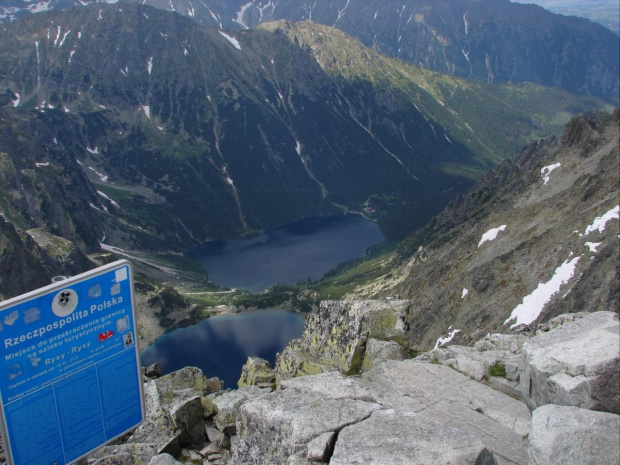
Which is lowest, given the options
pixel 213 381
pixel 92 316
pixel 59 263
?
pixel 59 263

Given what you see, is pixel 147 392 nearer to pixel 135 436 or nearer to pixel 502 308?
pixel 135 436

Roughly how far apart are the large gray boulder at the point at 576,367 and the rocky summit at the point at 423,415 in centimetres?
3

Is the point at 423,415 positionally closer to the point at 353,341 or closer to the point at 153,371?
the point at 353,341

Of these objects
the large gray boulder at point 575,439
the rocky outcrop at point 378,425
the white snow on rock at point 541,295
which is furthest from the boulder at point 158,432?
the white snow on rock at point 541,295

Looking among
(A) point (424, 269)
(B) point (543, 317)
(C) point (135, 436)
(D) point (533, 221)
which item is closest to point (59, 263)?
(A) point (424, 269)

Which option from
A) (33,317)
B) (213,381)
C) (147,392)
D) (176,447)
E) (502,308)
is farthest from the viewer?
(502,308)

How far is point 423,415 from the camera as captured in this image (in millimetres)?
17062

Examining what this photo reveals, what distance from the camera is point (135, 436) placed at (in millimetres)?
19984

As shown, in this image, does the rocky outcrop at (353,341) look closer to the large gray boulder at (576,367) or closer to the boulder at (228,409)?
the boulder at (228,409)

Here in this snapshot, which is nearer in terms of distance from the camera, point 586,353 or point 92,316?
point 92,316

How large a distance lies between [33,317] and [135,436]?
428 inches

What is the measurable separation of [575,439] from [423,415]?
485cm

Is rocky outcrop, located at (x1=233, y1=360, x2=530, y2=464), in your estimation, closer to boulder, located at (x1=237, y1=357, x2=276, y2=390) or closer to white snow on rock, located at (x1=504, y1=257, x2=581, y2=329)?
boulder, located at (x1=237, y1=357, x2=276, y2=390)

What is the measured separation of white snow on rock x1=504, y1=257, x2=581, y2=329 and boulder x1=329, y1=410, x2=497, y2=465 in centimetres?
5208
